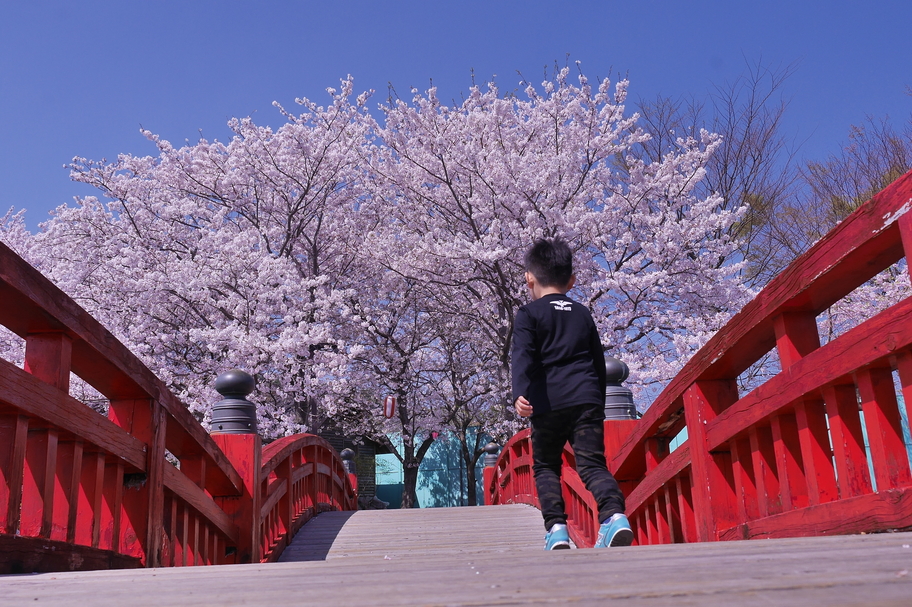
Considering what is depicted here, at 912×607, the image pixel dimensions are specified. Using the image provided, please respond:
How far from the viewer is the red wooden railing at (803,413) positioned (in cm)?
225

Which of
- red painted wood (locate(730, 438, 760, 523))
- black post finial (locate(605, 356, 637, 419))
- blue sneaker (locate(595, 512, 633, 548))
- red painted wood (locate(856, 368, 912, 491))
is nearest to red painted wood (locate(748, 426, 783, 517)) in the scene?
red painted wood (locate(730, 438, 760, 523))

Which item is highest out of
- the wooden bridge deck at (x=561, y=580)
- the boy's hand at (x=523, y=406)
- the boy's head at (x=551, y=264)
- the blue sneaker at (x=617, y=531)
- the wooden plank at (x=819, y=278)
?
the boy's head at (x=551, y=264)

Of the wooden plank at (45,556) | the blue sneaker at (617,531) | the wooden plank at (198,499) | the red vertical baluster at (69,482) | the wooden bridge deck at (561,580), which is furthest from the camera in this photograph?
the wooden plank at (198,499)

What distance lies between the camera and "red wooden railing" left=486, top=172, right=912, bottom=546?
225 cm

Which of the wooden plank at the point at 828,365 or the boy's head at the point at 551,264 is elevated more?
the boy's head at the point at 551,264

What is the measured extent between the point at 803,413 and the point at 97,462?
285 centimetres

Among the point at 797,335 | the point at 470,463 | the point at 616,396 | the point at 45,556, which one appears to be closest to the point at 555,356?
the point at 797,335

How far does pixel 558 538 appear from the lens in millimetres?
3363

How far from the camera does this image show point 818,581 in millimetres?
1396

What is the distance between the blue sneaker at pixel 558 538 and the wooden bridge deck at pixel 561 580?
1.17 meters

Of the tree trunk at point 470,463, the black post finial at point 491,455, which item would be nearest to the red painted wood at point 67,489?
the black post finial at point 491,455

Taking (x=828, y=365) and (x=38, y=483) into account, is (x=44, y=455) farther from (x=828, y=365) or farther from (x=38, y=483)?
(x=828, y=365)

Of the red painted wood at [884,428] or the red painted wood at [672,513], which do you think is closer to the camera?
the red painted wood at [884,428]

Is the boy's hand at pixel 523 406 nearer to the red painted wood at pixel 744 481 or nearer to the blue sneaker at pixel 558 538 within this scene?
the blue sneaker at pixel 558 538
